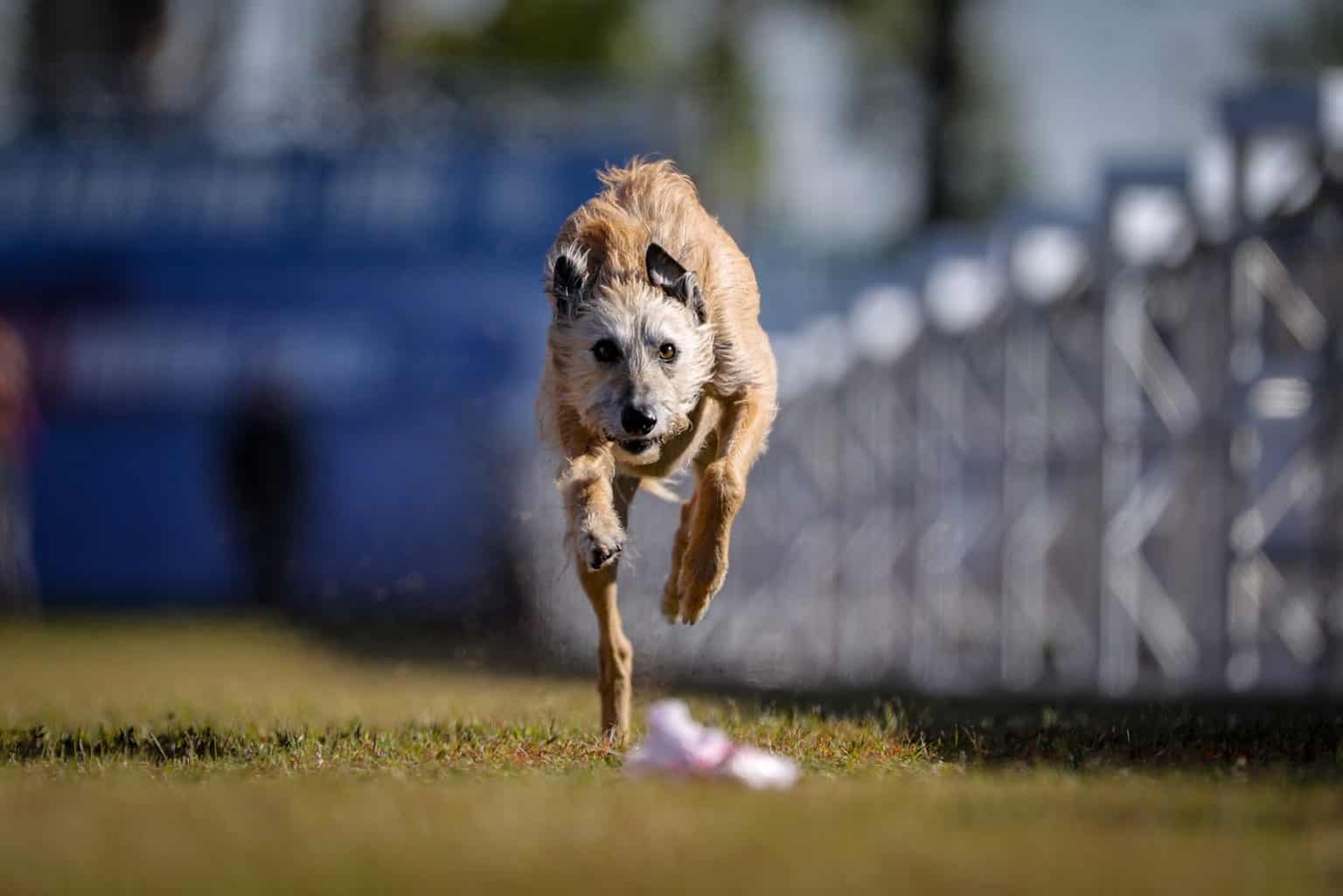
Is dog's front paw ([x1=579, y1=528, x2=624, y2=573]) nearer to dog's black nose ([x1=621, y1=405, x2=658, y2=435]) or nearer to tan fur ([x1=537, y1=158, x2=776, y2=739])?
tan fur ([x1=537, y1=158, x2=776, y2=739])

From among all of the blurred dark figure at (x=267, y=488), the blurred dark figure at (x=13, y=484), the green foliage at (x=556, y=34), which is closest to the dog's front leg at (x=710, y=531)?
the blurred dark figure at (x=13, y=484)

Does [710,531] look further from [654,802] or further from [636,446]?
[654,802]

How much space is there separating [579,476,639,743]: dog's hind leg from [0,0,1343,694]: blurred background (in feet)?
0.65

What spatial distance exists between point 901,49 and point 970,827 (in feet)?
119

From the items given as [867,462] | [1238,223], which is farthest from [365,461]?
[1238,223]

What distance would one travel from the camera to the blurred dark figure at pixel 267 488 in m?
20.3

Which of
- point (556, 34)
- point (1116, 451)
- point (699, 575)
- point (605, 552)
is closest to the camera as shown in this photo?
point (605, 552)

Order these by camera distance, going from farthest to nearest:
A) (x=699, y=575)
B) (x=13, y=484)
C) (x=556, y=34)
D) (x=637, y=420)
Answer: (x=556, y=34)
(x=13, y=484)
(x=637, y=420)
(x=699, y=575)

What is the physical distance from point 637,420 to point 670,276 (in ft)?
1.82

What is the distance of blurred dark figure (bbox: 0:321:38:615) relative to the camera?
58.6 ft

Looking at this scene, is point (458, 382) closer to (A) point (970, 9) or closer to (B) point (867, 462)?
(B) point (867, 462)

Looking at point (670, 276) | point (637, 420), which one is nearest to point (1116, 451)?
point (670, 276)

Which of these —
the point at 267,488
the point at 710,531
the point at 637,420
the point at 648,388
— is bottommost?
the point at 267,488

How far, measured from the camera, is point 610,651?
240 inches
